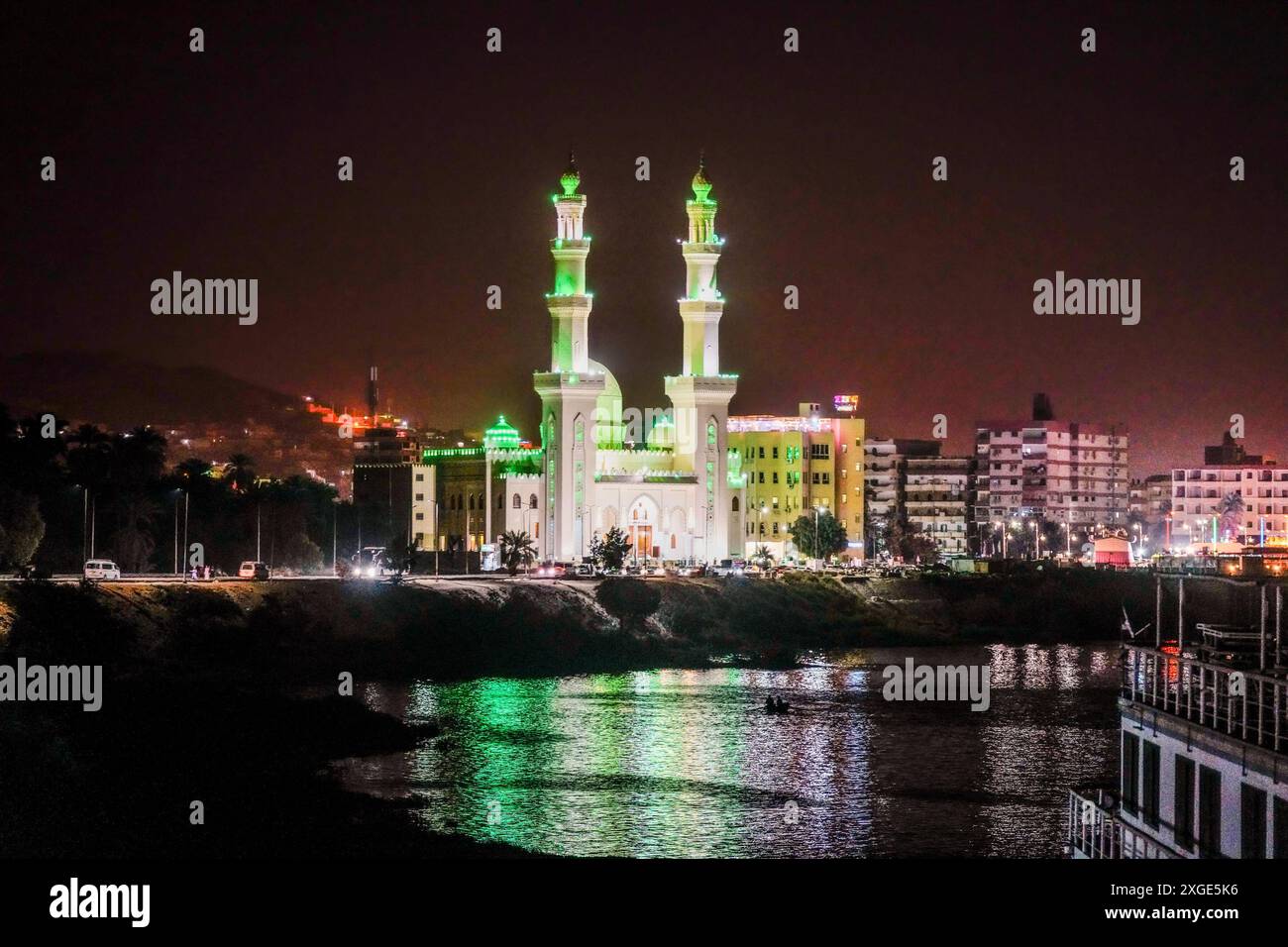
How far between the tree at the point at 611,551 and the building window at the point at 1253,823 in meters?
103

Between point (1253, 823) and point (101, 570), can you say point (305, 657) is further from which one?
point (1253, 823)

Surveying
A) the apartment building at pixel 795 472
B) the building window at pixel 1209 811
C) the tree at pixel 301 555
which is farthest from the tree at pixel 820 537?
the building window at pixel 1209 811

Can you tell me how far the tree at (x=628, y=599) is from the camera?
11269 cm

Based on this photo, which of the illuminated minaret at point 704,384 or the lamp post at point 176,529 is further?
the illuminated minaret at point 704,384

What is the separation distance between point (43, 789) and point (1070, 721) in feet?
136

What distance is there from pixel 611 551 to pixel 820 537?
1421 inches

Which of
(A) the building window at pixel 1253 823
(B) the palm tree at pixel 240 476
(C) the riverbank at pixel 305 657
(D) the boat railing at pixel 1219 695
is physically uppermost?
(B) the palm tree at pixel 240 476

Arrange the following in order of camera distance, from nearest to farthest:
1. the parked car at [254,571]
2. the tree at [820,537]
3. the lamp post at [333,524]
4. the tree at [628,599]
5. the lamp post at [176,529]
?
the parked car at [254,571] < the lamp post at [176,529] < the tree at [628,599] < the lamp post at [333,524] < the tree at [820,537]

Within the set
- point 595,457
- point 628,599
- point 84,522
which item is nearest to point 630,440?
point 595,457

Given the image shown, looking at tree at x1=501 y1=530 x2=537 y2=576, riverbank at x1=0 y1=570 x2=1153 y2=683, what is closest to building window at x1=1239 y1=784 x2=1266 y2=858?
riverbank at x1=0 y1=570 x2=1153 y2=683

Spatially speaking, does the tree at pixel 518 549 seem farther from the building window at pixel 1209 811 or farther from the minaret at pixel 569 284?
the building window at pixel 1209 811

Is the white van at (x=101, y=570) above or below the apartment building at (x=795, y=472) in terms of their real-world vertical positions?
below
